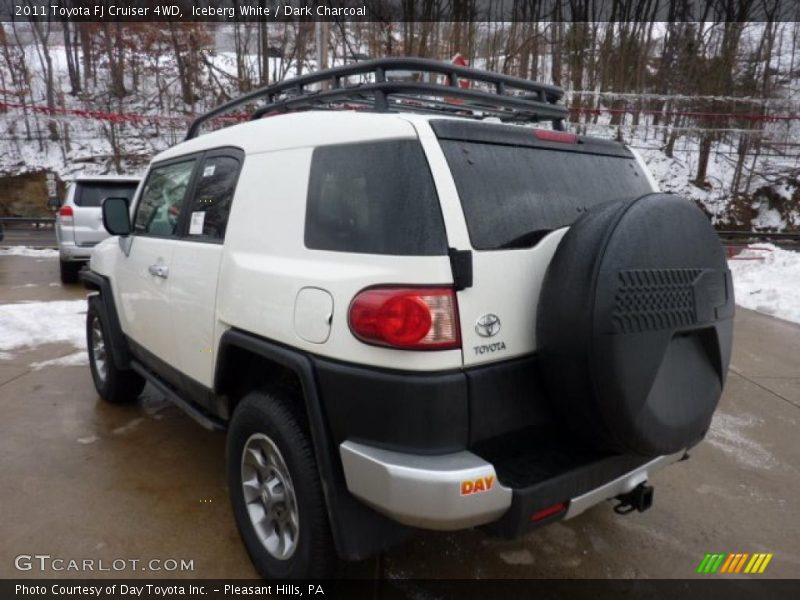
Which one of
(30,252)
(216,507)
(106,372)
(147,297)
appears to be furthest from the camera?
(30,252)

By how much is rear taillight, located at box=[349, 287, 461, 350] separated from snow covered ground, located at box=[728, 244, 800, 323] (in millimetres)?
7606

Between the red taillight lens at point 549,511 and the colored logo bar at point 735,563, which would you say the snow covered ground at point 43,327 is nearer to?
the red taillight lens at point 549,511

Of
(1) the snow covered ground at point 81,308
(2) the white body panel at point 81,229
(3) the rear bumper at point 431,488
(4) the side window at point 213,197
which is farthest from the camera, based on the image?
(2) the white body panel at point 81,229

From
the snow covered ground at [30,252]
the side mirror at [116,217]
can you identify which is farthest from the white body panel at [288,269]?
the snow covered ground at [30,252]

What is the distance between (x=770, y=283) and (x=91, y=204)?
11.2 metres

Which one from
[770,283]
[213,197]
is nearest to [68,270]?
[213,197]

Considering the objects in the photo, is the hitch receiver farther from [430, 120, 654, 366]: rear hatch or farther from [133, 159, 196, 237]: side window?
[133, 159, 196, 237]: side window

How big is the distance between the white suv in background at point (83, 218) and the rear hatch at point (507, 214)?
8.43m

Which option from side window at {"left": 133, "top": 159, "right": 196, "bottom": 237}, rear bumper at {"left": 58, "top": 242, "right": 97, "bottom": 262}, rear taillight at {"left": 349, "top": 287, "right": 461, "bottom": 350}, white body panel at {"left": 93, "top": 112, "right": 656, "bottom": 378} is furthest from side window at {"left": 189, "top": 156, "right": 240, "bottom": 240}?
rear bumper at {"left": 58, "top": 242, "right": 97, "bottom": 262}

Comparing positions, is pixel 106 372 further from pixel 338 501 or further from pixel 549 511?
pixel 549 511

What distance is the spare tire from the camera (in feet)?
5.97

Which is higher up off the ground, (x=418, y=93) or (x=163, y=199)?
(x=418, y=93)

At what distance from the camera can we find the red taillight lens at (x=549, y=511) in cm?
185

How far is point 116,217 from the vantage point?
3.58 meters
